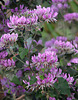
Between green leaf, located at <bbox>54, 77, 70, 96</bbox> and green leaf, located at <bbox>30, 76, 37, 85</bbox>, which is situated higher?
green leaf, located at <bbox>30, 76, 37, 85</bbox>

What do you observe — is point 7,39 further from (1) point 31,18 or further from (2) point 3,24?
(2) point 3,24

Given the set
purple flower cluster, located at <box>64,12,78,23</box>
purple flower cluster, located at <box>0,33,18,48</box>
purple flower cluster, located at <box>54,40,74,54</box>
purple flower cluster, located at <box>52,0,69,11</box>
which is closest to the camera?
purple flower cluster, located at <box>0,33,18,48</box>

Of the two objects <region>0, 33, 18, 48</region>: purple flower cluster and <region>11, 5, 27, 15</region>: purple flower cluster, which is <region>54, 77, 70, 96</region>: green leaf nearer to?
<region>0, 33, 18, 48</region>: purple flower cluster

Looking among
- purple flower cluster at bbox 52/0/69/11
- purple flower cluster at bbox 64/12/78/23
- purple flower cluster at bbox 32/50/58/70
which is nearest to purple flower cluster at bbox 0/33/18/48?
purple flower cluster at bbox 32/50/58/70

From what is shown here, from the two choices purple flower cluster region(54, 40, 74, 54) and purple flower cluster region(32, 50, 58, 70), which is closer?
purple flower cluster region(32, 50, 58, 70)

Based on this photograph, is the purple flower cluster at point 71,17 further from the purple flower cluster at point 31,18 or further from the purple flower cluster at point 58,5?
the purple flower cluster at point 31,18

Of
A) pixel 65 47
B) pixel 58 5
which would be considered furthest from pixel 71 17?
pixel 65 47

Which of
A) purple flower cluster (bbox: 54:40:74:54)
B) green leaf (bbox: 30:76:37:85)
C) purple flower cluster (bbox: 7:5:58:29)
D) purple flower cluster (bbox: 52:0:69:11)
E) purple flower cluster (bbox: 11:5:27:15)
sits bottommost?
green leaf (bbox: 30:76:37:85)

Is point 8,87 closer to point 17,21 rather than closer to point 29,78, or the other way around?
point 29,78
